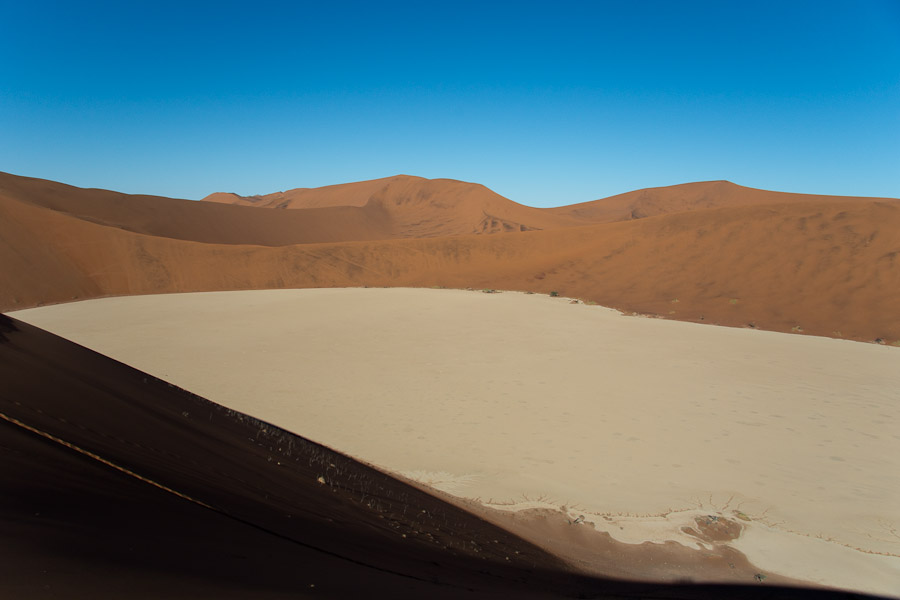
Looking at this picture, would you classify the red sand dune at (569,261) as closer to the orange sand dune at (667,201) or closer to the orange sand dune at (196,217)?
the orange sand dune at (196,217)

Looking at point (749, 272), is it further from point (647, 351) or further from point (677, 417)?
point (677, 417)

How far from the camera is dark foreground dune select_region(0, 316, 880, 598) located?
169 centimetres

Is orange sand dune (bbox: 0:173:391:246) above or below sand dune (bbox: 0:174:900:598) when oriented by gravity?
above

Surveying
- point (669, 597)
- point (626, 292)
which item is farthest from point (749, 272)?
point (669, 597)

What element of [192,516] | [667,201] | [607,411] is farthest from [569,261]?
[667,201]

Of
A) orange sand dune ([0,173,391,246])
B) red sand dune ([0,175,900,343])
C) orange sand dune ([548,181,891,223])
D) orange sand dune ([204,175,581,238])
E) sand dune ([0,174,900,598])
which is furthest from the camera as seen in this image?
orange sand dune ([548,181,891,223])

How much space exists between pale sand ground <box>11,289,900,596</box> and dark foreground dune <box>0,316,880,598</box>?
4.55ft

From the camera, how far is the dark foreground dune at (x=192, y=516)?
169 centimetres

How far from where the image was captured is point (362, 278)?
35906 millimetres

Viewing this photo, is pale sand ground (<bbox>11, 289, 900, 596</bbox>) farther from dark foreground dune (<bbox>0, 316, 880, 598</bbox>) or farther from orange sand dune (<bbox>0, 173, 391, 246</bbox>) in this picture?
orange sand dune (<bbox>0, 173, 391, 246</bbox>)

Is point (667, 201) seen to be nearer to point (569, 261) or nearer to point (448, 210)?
point (448, 210)

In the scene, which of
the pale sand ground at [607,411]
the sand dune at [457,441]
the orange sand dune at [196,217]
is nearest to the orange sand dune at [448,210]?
the orange sand dune at [196,217]

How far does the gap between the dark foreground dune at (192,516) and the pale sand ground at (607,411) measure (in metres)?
1.39

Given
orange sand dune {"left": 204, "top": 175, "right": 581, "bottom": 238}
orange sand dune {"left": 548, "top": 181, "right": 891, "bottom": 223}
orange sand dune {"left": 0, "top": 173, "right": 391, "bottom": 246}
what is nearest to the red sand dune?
orange sand dune {"left": 0, "top": 173, "right": 391, "bottom": 246}
